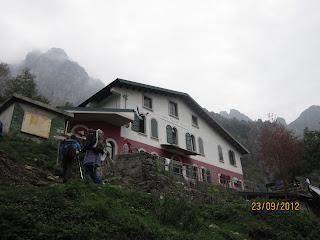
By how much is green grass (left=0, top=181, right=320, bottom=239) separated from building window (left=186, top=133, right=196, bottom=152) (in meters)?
17.7

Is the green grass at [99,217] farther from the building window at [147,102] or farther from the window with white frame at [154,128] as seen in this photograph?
the building window at [147,102]

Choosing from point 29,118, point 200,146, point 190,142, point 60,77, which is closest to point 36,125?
point 29,118

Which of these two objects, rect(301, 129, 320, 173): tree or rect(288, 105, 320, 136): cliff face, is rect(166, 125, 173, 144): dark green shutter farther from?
rect(288, 105, 320, 136): cliff face

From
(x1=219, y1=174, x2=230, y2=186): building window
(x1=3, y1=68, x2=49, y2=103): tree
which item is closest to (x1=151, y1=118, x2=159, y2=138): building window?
(x1=219, y1=174, x2=230, y2=186): building window

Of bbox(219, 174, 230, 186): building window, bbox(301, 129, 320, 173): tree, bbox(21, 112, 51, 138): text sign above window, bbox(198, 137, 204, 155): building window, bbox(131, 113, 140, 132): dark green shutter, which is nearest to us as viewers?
bbox(21, 112, 51, 138): text sign above window

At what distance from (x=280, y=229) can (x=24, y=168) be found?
28.1ft

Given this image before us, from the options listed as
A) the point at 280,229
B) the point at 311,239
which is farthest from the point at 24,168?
the point at 311,239

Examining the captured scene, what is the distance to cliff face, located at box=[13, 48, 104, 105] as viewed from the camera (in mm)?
101775

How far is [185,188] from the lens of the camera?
15.9 meters

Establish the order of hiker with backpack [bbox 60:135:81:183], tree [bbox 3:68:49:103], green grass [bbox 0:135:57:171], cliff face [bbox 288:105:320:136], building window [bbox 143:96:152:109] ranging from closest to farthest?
hiker with backpack [bbox 60:135:81:183] < green grass [bbox 0:135:57:171] < building window [bbox 143:96:152:109] < tree [bbox 3:68:49:103] < cliff face [bbox 288:105:320:136]

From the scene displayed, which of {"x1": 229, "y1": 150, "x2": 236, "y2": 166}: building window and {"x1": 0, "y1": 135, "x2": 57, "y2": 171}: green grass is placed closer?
{"x1": 0, "y1": 135, "x2": 57, "y2": 171}: green grass

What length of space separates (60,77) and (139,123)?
3594 inches

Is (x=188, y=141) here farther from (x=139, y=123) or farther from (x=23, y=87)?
(x=23, y=87)
